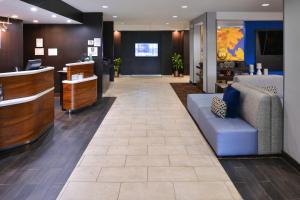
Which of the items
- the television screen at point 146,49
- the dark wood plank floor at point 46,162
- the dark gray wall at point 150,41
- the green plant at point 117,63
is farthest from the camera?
the television screen at point 146,49

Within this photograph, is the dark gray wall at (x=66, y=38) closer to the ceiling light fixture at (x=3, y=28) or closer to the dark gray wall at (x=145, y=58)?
the ceiling light fixture at (x=3, y=28)

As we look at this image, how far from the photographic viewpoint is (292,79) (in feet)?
13.8

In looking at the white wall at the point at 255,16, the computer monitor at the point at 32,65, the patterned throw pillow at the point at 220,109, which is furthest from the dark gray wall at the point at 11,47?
the white wall at the point at 255,16

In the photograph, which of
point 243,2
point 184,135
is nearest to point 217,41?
point 243,2

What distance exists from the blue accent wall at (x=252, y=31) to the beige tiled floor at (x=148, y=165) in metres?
5.91

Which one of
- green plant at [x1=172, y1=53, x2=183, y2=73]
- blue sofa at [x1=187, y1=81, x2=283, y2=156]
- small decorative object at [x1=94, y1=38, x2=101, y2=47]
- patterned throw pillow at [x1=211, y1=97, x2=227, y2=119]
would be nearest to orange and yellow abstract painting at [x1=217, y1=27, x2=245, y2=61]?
small decorative object at [x1=94, y1=38, x2=101, y2=47]

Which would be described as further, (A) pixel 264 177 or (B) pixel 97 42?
(B) pixel 97 42

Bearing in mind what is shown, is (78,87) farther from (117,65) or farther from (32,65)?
(117,65)

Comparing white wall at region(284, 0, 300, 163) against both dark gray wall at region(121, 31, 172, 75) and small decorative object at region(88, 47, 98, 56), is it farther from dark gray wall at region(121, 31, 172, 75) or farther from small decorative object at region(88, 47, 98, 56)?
dark gray wall at region(121, 31, 172, 75)

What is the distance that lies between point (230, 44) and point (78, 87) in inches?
249

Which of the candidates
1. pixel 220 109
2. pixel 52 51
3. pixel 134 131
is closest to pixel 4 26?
pixel 52 51

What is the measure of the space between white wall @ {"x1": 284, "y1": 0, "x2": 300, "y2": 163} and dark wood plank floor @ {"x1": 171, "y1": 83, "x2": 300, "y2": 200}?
225mm

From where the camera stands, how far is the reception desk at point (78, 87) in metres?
7.91

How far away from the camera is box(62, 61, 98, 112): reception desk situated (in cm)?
791
